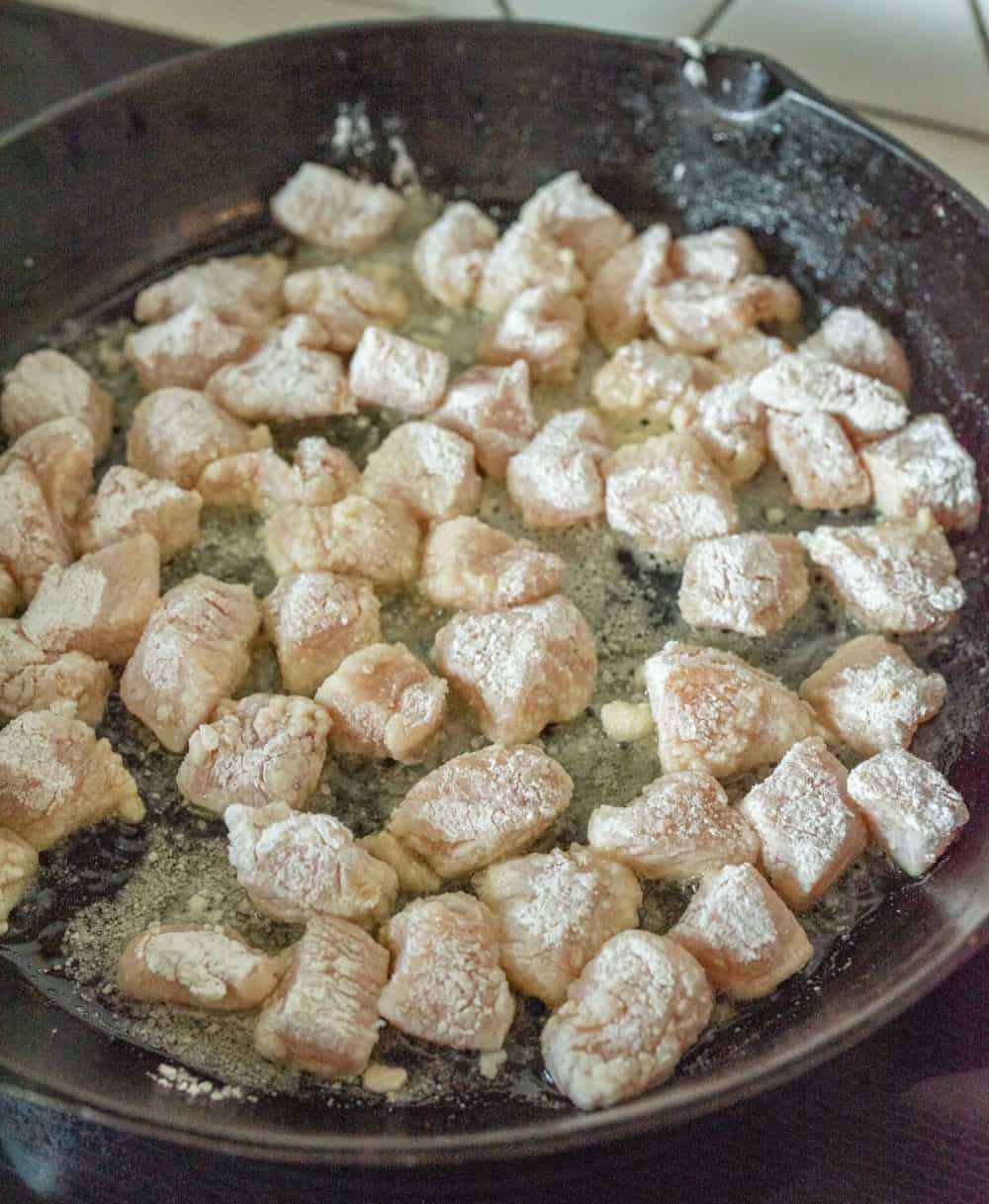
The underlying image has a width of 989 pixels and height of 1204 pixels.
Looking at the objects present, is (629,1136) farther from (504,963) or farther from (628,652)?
(628,652)

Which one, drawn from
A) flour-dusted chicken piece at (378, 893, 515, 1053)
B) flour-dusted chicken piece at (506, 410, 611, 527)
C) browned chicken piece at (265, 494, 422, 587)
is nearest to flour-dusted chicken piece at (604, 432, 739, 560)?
flour-dusted chicken piece at (506, 410, 611, 527)

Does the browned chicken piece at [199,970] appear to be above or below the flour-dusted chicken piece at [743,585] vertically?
below

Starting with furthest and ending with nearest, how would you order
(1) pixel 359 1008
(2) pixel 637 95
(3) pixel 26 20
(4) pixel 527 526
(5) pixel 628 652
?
(3) pixel 26 20 < (2) pixel 637 95 < (4) pixel 527 526 < (5) pixel 628 652 < (1) pixel 359 1008

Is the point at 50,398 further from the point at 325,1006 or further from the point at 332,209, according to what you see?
the point at 325,1006

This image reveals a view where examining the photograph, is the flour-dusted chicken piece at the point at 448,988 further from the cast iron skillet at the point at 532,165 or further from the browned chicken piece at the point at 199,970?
the cast iron skillet at the point at 532,165

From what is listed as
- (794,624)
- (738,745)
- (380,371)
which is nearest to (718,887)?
(738,745)

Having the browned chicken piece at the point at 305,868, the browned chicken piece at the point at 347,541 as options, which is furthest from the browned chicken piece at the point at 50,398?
the browned chicken piece at the point at 305,868

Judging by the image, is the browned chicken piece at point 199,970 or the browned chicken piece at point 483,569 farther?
the browned chicken piece at point 483,569
